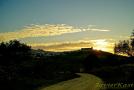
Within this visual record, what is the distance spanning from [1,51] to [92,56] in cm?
5865

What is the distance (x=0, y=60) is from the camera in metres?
121

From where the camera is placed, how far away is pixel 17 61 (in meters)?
148

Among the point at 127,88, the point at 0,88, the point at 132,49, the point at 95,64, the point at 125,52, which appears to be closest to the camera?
the point at 127,88

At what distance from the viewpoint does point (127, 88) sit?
29328 mm

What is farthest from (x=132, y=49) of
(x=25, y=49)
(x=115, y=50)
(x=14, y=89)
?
(x=14, y=89)

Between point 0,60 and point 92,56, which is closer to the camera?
point 92,56

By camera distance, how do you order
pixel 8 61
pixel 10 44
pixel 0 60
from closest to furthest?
pixel 0 60
pixel 8 61
pixel 10 44

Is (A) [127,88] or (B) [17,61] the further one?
(B) [17,61]

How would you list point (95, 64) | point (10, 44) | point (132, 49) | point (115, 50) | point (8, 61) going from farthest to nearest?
point (115, 50), point (132, 49), point (10, 44), point (8, 61), point (95, 64)

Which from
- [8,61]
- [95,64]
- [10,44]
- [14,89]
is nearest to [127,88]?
[14,89]

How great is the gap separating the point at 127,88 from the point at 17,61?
122935 millimetres

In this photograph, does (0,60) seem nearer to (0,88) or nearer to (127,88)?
(0,88)

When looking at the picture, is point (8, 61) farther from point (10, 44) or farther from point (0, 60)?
point (10, 44)

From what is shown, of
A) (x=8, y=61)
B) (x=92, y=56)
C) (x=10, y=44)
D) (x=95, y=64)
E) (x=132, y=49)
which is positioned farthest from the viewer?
(x=132, y=49)
